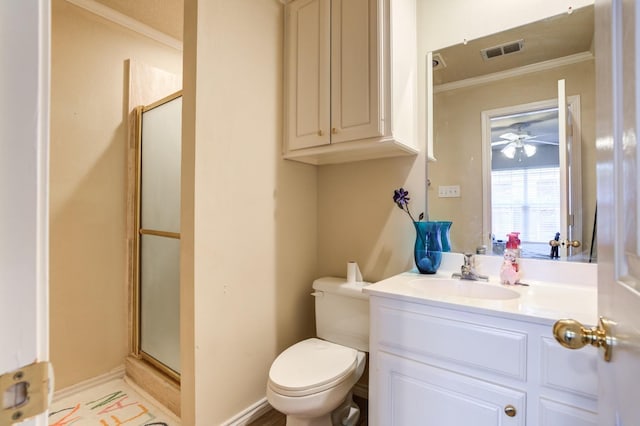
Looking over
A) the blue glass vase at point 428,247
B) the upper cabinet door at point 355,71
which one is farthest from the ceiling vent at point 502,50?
the blue glass vase at point 428,247

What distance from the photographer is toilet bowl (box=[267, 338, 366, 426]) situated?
1.26 metres

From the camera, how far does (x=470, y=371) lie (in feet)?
3.53

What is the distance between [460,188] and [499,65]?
2.06ft

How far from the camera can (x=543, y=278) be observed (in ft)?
4.55

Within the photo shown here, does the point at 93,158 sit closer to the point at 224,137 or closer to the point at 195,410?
the point at 224,137

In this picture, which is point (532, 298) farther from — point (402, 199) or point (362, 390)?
point (362, 390)

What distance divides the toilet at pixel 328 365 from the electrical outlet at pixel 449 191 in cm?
69

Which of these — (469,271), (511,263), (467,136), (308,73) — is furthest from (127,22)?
(511,263)

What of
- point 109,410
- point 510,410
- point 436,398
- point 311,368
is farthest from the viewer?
point 109,410

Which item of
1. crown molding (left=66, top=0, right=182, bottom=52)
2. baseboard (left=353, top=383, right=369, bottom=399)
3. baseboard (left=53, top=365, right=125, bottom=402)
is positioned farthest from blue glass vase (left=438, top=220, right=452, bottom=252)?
crown molding (left=66, top=0, right=182, bottom=52)

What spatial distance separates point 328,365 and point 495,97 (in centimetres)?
155

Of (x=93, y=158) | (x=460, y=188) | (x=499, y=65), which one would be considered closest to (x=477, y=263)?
(x=460, y=188)

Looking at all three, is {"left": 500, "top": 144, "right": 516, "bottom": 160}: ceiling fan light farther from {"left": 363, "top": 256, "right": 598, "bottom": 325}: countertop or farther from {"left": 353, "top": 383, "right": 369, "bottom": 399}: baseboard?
{"left": 353, "top": 383, "right": 369, "bottom": 399}: baseboard

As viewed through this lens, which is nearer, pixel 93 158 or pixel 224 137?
pixel 224 137
